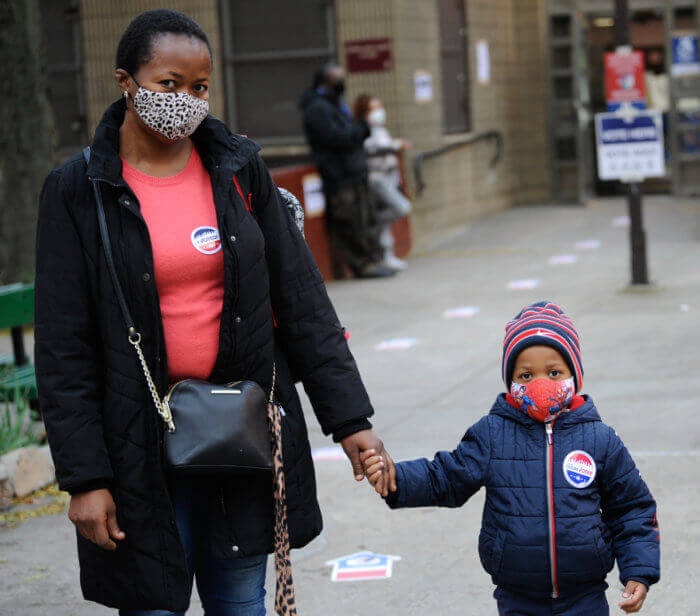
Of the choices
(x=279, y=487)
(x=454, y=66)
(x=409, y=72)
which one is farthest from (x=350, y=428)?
(x=454, y=66)

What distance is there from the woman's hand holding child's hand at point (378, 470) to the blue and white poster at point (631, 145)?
7.35 metres

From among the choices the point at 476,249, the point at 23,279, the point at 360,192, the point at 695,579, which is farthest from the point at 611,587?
the point at 476,249

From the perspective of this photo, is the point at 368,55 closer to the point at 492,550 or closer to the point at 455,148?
the point at 455,148

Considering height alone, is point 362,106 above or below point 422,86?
below

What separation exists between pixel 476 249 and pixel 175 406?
11273 millimetres

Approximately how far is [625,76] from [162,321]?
25.8 ft

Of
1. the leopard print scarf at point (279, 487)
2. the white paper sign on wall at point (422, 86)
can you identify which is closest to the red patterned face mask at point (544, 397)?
the leopard print scarf at point (279, 487)

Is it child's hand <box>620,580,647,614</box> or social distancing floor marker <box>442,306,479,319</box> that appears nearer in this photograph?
child's hand <box>620,580,647,614</box>

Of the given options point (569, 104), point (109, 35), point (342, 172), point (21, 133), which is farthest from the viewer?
point (569, 104)

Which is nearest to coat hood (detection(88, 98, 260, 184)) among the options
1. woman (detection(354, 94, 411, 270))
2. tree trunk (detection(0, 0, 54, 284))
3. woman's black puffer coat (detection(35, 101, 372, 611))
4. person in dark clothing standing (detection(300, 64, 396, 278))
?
woman's black puffer coat (detection(35, 101, 372, 611))

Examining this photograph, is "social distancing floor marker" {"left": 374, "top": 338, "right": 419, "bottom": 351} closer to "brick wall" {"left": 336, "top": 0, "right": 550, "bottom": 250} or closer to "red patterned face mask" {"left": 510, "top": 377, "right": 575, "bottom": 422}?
→ "brick wall" {"left": 336, "top": 0, "right": 550, "bottom": 250}

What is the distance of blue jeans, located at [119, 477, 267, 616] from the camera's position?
2.92 meters

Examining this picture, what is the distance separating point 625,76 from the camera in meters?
9.93

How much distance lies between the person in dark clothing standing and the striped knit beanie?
8400 mm
